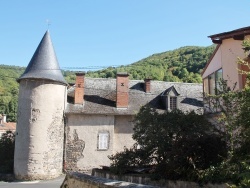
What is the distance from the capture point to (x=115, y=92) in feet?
90.1

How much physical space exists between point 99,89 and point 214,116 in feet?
53.0

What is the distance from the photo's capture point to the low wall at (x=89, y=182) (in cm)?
651

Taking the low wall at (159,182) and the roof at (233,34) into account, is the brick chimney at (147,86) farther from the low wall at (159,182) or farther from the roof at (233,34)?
the roof at (233,34)

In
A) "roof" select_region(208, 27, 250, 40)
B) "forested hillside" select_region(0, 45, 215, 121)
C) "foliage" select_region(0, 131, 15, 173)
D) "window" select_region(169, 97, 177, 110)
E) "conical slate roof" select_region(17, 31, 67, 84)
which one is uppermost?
"forested hillside" select_region(0, 45, 215, 121)

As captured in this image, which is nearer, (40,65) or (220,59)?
(220,59)

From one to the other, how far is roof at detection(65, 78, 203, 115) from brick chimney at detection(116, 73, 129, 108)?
477 mm

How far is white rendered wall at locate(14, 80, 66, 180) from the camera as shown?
22094 mm

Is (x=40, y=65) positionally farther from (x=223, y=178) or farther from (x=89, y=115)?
(x=223, y=178)

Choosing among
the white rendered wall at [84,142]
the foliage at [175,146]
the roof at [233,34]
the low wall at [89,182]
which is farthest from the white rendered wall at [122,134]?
the low wall at [89,182]

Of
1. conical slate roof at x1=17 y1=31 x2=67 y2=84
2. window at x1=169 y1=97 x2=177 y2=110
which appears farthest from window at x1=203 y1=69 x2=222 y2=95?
conical slate roof at x1=17 y1=31 x2=67 y2=84

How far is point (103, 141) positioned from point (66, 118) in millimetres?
3427

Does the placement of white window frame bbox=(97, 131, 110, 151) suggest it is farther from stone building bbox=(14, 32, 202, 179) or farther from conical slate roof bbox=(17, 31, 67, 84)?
conical slate roof bbox=(17, 31, 67, 84)

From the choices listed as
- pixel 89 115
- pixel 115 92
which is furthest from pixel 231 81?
pixel 115 92

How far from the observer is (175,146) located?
1024 cm
